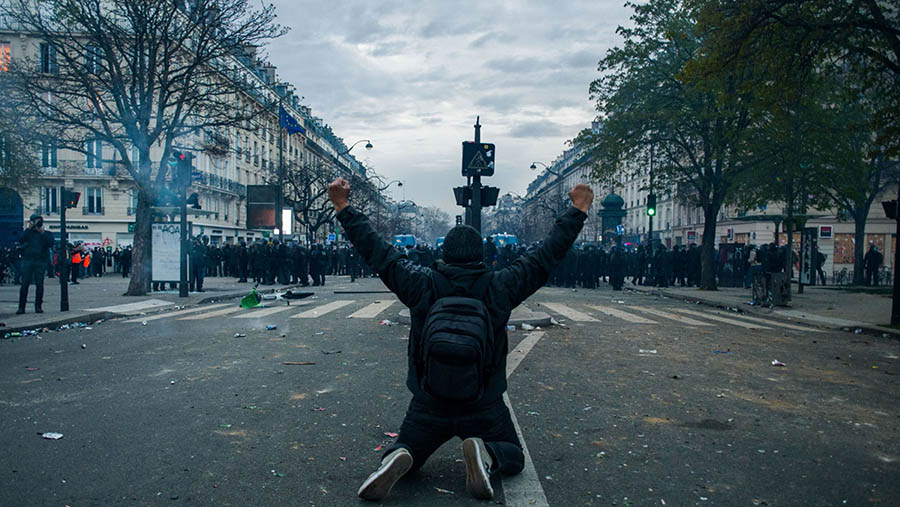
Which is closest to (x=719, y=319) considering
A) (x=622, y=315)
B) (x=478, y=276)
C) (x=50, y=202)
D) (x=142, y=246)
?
(x=622, y=315)

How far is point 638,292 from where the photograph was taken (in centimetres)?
2486

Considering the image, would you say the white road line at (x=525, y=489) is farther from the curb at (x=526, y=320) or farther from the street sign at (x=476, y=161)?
the street sign at (x=476, y=161)

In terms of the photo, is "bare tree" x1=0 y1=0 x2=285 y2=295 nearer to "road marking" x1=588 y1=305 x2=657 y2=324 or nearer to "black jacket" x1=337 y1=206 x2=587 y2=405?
"road marking" x1=588 y1=305 x2=657 y2=324

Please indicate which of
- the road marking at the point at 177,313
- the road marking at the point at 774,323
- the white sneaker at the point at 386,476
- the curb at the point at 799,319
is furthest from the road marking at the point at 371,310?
the white sneaker at the point at 386,476

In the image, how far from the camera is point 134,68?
708 inches

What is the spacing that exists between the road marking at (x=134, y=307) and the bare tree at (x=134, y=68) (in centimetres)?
275

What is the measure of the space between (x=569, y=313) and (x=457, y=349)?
11.5m

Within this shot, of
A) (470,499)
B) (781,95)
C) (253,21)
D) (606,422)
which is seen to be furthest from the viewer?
(253,21)

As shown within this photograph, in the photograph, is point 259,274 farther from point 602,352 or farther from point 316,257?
point 602,352

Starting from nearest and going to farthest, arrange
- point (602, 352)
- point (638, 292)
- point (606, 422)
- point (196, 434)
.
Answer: point (196, 434) < point (606, 422) < point (602, 352) < point (638, 292)

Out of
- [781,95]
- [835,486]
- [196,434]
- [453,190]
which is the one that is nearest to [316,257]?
[453,190]

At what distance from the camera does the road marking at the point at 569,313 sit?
13.3 m

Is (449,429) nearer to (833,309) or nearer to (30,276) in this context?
(30,276)

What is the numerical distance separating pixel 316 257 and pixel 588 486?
24.8 m
